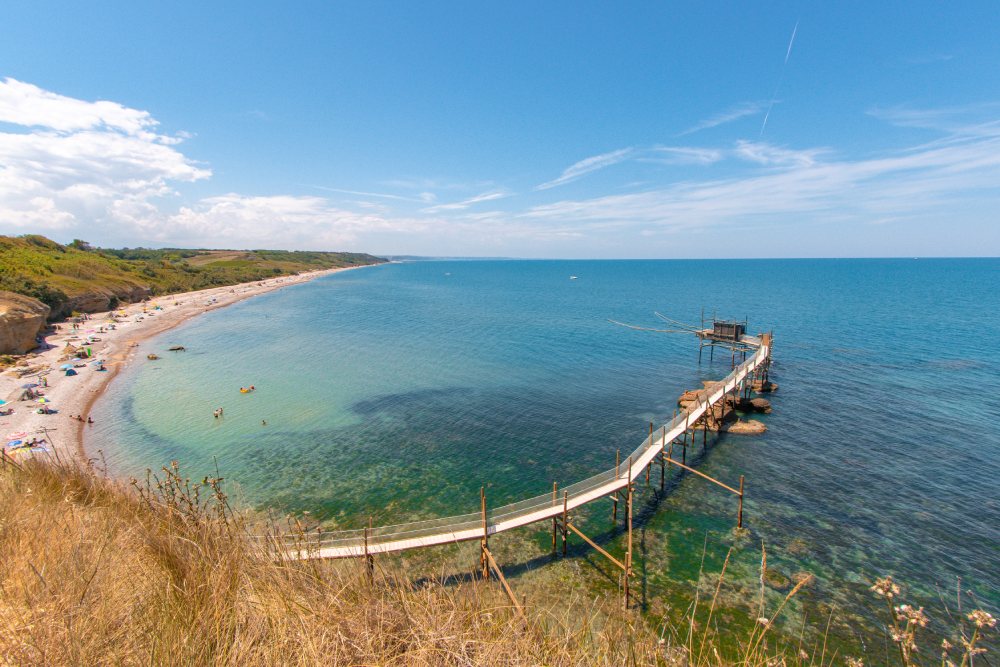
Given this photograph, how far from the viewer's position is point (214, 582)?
240 inches

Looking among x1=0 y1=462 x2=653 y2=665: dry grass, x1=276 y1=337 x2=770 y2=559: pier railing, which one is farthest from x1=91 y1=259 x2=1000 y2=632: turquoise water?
x1=0 y1=462 x2=653 y2=665: dry grass

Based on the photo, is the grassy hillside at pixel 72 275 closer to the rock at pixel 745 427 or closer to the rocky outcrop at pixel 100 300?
the rocky outcrop at pixel 100 300

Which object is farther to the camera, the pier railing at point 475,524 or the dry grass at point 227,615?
the pier railing at point 475,524

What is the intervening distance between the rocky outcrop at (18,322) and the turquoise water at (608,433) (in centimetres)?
1180

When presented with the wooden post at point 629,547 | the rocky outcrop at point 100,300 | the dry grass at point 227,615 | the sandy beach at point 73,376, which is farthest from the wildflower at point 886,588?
the rocky outcrop at point 100,300

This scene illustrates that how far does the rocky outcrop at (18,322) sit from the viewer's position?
151 ft

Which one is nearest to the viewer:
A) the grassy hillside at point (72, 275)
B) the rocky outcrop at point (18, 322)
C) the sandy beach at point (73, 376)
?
the sandy beach at point (73, 376)

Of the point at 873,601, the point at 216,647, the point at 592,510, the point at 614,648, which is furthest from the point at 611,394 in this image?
the point at 216,647

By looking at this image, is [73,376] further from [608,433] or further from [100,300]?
[608,433]

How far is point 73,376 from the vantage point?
43.0m

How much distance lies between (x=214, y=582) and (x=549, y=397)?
33.8 metres

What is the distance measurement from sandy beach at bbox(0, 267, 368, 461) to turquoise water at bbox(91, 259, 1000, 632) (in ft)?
6.48

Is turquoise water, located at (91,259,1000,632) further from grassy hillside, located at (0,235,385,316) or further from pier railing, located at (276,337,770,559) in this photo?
grassy hillside, located at (0,235,385,316)

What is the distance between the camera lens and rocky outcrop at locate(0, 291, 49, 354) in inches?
1809
